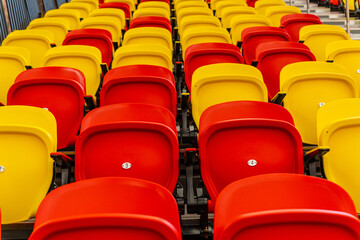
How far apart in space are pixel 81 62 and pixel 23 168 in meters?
1.82

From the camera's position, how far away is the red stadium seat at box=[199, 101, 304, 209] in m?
2.48

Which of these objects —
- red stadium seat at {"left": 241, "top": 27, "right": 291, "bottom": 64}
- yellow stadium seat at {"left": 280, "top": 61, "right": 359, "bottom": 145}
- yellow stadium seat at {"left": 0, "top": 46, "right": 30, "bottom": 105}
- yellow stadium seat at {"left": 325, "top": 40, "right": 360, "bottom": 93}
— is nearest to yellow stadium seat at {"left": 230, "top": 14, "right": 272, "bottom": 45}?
red stadium seat at {"left": 241, "top": 27, "right": 291, "bottom": 64}

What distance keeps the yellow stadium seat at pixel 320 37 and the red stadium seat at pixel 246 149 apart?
9.09 feet

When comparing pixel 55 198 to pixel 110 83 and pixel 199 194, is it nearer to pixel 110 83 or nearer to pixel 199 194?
pixel 199 194

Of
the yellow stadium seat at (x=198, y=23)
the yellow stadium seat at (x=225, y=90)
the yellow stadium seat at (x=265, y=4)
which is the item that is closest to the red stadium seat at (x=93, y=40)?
the yellow stadium seat at (x=198, y=23)

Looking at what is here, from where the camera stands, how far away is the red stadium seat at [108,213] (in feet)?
4.96

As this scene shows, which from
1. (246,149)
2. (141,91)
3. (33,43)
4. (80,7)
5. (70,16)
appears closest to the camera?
(246,149)

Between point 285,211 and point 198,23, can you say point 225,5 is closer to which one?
point 198,23

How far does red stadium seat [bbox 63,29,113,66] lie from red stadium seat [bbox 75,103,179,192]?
8.77 ft

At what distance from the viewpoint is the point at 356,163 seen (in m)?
2.60

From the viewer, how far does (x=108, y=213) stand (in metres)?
1.52

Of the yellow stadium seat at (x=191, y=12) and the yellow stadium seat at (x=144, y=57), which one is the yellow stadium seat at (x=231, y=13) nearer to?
the yellow stadium seat at (x=191, y=12)

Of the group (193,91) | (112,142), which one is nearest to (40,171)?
(112,142)

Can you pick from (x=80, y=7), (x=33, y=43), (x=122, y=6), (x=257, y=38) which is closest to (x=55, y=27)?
(x=33, y=43)
